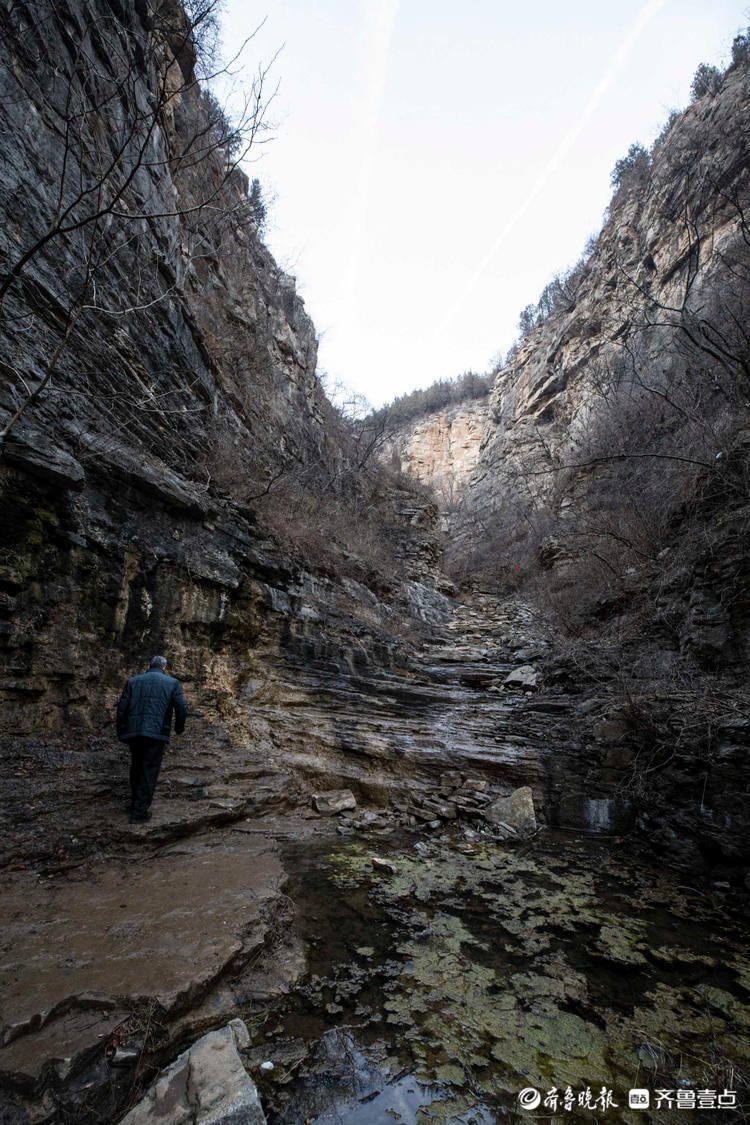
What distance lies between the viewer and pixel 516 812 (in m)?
5.38

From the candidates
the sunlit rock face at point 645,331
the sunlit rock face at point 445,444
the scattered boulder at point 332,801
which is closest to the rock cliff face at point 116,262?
the scattered boulder at point 332,801

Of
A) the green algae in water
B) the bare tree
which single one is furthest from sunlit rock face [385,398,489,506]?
the green algae in water

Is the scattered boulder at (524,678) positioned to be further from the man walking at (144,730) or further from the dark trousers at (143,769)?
the dark trousers at (143,769)

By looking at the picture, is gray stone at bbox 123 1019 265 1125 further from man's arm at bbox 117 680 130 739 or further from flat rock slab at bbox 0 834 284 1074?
man's arm at bbox 117 680 130 739

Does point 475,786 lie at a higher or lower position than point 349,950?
higher

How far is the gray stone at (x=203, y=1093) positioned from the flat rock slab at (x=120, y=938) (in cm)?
33

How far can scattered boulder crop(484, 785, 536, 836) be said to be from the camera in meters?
5.26

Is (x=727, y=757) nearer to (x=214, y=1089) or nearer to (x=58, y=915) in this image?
(x=214, y=1089)

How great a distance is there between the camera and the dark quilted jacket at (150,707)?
4266 mm

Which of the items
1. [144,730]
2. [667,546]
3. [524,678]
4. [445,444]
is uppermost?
[445,444]

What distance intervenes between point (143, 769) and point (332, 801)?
91.9 inches

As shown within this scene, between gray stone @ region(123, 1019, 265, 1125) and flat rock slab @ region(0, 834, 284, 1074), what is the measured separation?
0.33 meters
